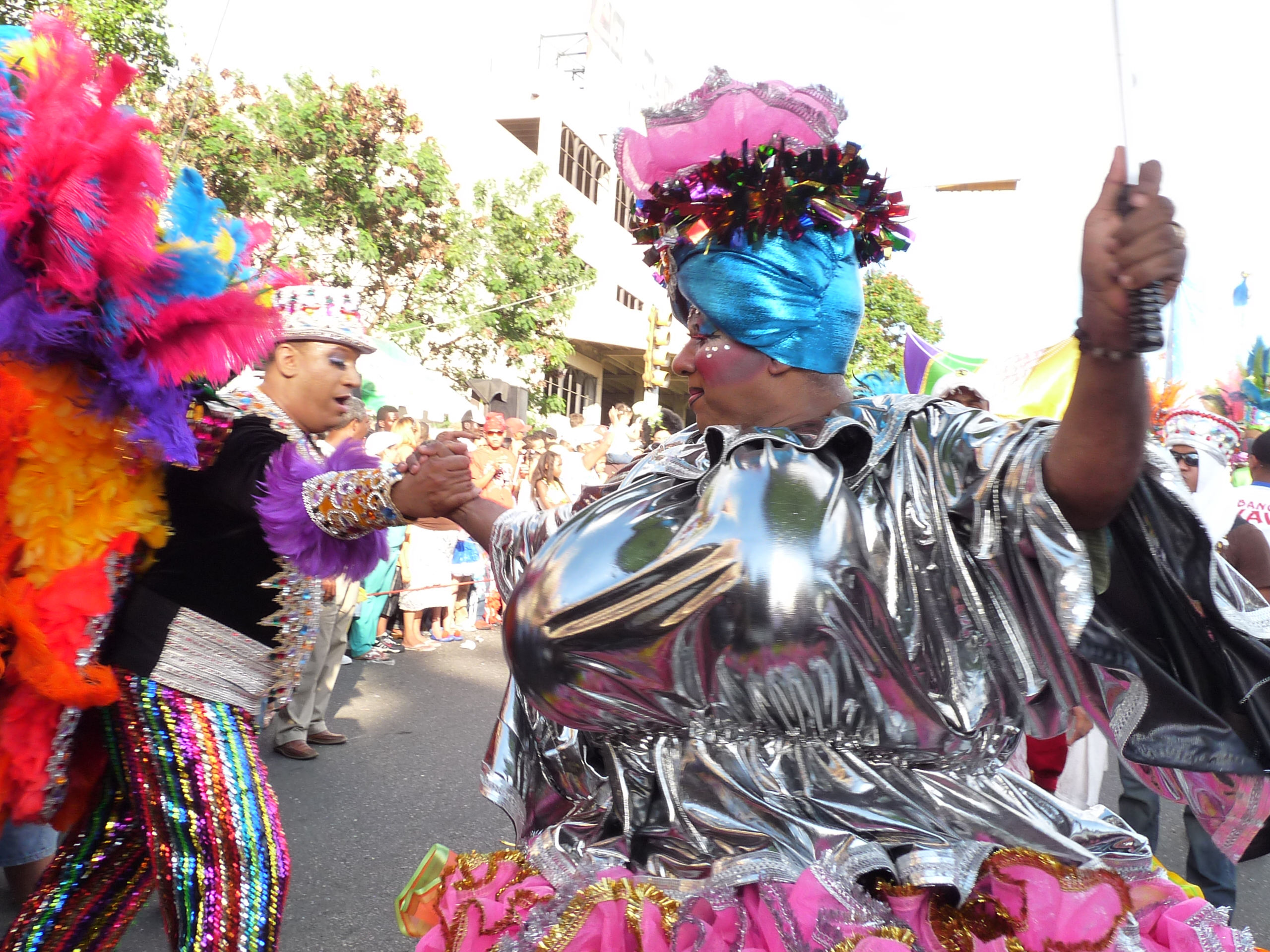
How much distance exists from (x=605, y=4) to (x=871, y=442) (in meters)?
1.06

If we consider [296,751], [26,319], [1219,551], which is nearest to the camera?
[26,319]

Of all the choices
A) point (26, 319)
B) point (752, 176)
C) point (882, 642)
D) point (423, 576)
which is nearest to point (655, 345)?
point (423, 576)

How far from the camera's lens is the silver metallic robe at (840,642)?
1.41 m

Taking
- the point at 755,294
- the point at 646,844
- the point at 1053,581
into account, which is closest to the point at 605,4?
the point at 755,294

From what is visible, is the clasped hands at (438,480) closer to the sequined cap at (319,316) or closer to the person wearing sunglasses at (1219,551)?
the sequined cap at (319,316)

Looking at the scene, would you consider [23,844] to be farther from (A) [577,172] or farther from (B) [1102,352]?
(A) [577,172]

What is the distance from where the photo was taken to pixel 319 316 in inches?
118

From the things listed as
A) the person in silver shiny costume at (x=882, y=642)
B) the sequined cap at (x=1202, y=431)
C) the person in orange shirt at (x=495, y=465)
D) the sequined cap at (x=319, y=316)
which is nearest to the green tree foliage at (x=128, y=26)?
the person in orange shirt at (x=495, y=465)

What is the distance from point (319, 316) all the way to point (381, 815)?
2.66m

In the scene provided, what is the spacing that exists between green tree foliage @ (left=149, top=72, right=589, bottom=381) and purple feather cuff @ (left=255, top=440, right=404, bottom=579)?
12.6 metres

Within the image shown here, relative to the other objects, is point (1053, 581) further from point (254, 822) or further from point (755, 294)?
point (254, 822)

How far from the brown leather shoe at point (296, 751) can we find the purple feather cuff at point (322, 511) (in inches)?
126

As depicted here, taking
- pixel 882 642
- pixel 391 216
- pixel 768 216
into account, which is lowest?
pixel 882 642

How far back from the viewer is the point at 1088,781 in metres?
4.17
